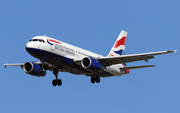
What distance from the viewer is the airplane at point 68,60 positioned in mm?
40750

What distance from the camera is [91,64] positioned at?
4225 cm

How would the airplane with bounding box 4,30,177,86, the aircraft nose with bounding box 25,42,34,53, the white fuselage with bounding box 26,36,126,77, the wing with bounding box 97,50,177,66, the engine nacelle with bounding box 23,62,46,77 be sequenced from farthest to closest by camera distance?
1. the engine nacelle with bounding box 23,62,46,77
2. the wing with bounding box 97,50,177,66
3. the airplane with bounding box 4,30,177,86
4. the white fuselage with bounding box 26,36,126,77
5. the aircraft nose with bounding box 25,42,34,53

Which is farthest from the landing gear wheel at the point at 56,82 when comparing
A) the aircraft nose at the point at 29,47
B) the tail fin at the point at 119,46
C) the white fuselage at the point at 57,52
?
the tail fin at the point at 119,46

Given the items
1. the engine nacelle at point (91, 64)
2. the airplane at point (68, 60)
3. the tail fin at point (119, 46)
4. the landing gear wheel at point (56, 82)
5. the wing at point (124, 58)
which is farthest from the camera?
the tail fin at point (119, 46)

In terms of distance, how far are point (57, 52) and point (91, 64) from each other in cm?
453

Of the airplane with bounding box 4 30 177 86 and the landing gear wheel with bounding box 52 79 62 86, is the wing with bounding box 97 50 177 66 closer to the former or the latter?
the airplane with bounding box 4 30 177 86

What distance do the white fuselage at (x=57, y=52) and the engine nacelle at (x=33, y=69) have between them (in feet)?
8.78

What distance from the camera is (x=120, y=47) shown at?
5472cm

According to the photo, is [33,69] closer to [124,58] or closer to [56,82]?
[56,82]

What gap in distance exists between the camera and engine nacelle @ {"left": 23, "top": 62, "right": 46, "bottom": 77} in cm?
4488

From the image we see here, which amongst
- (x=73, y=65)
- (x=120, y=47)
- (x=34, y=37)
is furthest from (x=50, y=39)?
(x=120, y=47)

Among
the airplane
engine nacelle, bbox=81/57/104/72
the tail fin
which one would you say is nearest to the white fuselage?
the airplane

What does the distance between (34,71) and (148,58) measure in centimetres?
1516

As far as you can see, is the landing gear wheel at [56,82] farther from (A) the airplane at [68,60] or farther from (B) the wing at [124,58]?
(B) the wing at [124,58]
